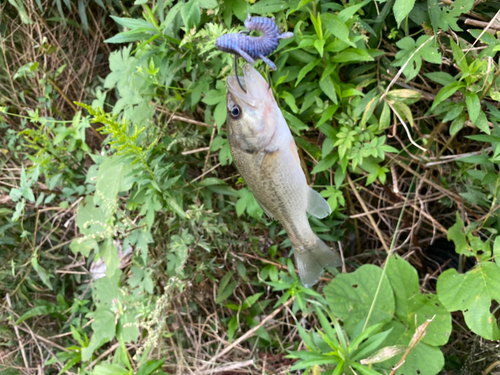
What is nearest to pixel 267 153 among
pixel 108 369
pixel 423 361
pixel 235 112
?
pixel 235 112

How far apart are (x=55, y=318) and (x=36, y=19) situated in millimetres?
2695

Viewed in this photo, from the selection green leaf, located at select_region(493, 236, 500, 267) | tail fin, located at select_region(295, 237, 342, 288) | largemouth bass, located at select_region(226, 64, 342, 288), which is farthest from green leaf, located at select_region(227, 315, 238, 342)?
green leaf, located at select_region(493, 236, 500, 267)

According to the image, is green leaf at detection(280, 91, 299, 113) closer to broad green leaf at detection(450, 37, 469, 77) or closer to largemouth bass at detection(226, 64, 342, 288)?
largemouth bass at detection(226, 64, 342, 288)

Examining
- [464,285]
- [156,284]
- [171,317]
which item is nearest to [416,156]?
[464,285]

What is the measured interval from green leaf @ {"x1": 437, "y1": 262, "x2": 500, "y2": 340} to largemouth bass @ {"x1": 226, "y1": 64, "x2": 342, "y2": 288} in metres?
0.95

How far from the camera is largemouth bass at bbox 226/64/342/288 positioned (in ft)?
4.32

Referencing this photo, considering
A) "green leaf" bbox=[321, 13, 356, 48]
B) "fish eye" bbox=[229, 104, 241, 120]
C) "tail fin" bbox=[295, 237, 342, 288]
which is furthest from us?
"tail fin" bbox=[295, 237, 342, 288]

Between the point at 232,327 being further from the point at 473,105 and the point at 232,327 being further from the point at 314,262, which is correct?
the point at 473,105

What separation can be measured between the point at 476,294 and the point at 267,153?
1.40 metres

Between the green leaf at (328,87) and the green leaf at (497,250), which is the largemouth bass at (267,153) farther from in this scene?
the green leaf at (497,250)

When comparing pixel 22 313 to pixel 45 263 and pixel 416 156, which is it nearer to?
pixel 45 263

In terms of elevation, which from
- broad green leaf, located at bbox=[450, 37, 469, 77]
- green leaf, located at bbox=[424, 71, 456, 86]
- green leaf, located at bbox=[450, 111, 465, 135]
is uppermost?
broad green leaf, located at bbox=[450, 37, 469, 77]

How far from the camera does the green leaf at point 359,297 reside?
85.7 inches

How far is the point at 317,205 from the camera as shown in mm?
1605
